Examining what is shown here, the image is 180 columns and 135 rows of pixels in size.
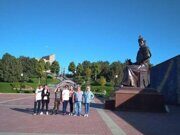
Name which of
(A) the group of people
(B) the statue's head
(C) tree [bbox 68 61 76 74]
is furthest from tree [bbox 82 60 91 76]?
(A) the group of people

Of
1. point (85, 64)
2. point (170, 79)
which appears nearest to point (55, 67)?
point (85, 64)

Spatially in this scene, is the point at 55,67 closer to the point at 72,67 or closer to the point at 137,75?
the point at 72,67

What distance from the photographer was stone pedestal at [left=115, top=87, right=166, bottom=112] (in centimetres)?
2042

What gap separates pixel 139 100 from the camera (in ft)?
67.3

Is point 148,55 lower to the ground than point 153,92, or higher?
higher

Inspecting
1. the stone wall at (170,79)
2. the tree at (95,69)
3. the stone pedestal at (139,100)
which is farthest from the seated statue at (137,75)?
the tree at (95,69)

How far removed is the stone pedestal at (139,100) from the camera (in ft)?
67.0

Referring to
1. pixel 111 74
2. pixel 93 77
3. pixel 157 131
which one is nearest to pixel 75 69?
pixel 93 77

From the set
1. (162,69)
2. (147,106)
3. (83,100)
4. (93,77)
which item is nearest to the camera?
(83,100)

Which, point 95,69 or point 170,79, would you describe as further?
point 95,69

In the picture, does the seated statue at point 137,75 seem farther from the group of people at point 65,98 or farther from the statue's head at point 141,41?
the group of people at point 65,98

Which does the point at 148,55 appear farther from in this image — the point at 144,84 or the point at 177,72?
the point at 177,72

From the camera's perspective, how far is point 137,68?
71.1ft

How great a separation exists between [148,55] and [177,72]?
9921 millimetres
